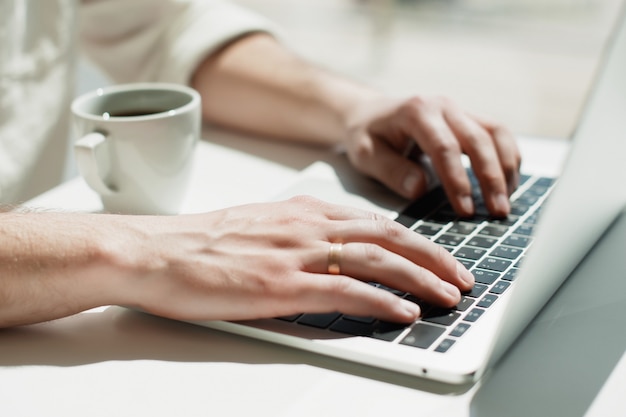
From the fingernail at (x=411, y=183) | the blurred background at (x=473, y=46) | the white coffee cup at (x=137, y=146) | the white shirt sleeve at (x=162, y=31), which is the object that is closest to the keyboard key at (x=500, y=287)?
the fingernail at (x=411, y=183)

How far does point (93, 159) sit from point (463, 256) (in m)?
0.34

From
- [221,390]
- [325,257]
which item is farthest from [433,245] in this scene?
[221,390]

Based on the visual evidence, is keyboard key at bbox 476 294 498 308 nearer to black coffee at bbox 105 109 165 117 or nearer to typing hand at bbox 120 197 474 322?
typing hand at bbox 120 197 474 322

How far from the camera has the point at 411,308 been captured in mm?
521

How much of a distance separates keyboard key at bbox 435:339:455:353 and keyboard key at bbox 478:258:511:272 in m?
0.12

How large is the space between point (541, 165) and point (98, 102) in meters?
0.51

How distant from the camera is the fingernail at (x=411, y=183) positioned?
0.77m

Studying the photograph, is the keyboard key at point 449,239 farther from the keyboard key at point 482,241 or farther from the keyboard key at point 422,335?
the keyboard key at point 422,335

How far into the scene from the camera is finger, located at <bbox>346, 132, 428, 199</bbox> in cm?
77

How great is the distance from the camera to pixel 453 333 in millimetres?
504

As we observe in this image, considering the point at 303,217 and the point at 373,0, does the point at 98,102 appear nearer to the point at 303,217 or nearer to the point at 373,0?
the point at 303,217

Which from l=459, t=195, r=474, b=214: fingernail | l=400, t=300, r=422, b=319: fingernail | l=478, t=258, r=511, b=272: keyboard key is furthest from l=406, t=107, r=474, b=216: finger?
l=400, t=300, r=422, b=319: fingernail

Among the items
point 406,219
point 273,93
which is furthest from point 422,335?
point 273,93

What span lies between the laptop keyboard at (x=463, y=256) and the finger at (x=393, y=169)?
0.05 ft
